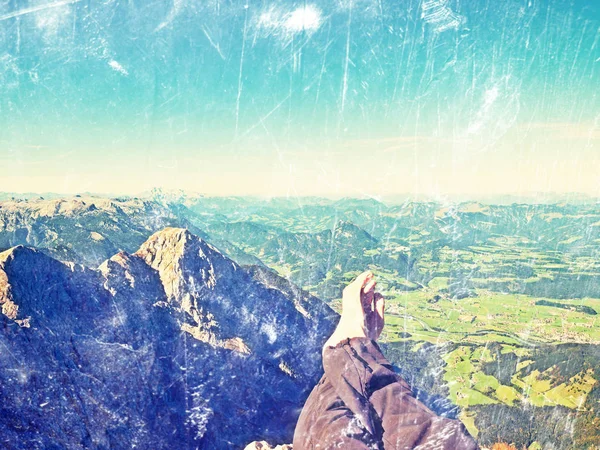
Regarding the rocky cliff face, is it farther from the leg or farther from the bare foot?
the leg

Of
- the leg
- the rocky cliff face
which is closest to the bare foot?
the leg

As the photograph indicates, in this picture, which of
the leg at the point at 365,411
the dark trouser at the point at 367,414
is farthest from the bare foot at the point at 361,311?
the dark trouser at the point at 367,414

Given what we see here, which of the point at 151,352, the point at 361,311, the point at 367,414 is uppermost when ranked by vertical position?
the point at 361,311

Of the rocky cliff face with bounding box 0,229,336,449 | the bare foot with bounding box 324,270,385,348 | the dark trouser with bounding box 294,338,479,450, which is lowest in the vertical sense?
the rocky cliff face with bounding box 0,229,336,449

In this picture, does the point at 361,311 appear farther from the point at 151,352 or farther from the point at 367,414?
the point at 151,352

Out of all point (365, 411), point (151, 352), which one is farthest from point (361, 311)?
point (151, 352)

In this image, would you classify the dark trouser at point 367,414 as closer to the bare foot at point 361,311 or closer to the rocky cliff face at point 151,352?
the bare foot at point 361,311

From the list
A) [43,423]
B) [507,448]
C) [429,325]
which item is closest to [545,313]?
[429,325]
